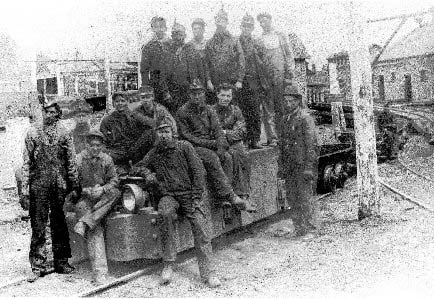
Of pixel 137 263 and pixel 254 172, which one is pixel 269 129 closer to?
pixel 254 172

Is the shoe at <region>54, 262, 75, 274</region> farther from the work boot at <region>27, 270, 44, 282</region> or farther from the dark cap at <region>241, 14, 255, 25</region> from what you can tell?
the dark cap at <region>241, 14, 255, 25</region>

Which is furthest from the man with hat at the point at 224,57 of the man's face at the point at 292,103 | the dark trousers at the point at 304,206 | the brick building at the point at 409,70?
the brick building at the point at 409,70

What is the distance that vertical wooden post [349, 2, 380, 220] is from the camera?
7.69m

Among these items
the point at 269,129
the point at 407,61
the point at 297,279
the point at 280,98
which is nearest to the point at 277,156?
the point at 269,129

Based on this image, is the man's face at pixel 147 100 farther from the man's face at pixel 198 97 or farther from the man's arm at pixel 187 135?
the man's face at pixel 198 97

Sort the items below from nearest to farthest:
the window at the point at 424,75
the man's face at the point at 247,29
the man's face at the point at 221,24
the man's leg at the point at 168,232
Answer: the man's leg at the point at 168,232
the man's face at the point at 221,24
the man's face at the point at 247,29
the window at the point at 424,75

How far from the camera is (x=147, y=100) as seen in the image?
7113 mm

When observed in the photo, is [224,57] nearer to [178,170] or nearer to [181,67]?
[181,67]

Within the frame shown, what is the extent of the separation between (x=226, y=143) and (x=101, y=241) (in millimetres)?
2120

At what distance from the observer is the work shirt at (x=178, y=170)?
5.70 m

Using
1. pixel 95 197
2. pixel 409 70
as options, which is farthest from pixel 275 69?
pixel 409 70

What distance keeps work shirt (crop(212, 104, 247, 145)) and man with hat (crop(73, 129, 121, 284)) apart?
1876 millimetres

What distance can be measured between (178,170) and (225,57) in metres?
3.29

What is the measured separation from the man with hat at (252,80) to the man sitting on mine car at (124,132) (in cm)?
228
